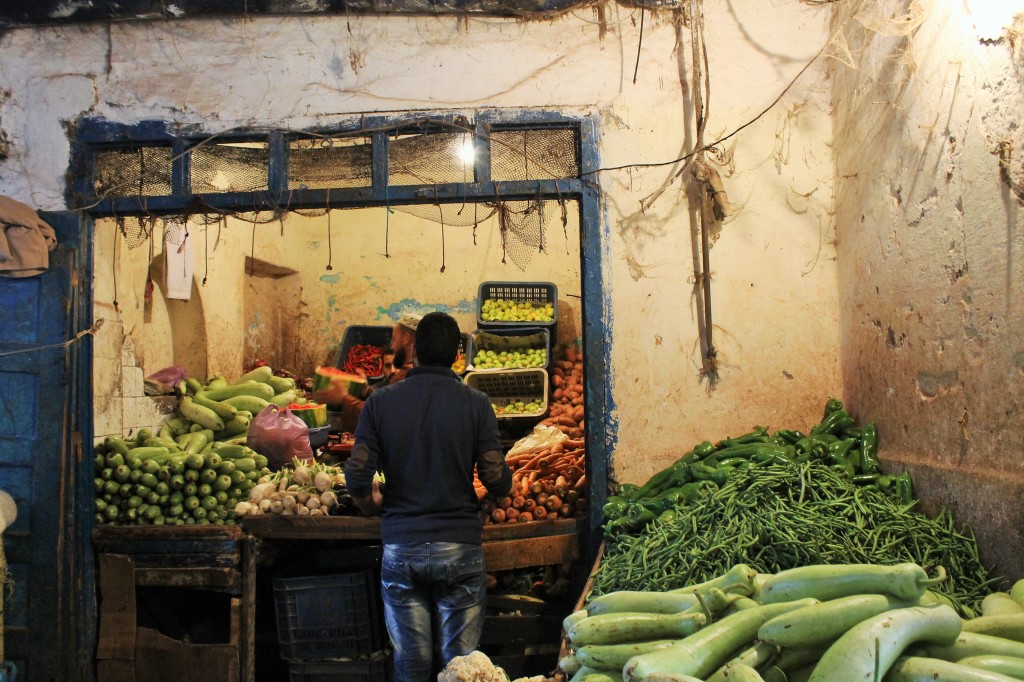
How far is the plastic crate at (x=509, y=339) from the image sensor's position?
8.48m

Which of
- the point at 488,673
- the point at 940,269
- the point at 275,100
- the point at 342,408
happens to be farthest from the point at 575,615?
the point at 342,408

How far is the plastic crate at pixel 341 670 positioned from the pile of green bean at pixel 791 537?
223 cm

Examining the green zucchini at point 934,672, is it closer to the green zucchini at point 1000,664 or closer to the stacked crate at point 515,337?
the green zucchini at point 1000,664

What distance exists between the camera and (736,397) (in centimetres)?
507

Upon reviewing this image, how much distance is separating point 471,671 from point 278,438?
439 centimetres

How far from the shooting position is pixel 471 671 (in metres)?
2.30

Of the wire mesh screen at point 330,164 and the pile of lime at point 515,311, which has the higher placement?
the wire mesh screen at point 330,164

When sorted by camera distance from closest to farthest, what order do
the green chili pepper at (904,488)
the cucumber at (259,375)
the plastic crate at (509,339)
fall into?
the green chili pepper at (904,488) → the cucumber at (259,375) → the plastic crate at (509,339)

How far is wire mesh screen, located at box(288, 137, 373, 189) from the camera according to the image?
5.27 metres

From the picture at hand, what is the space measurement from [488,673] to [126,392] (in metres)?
4.93

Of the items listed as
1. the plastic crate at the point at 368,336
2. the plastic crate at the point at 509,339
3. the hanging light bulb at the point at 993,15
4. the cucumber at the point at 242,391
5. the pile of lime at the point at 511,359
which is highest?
the hanging light bulb at the point at 993,15

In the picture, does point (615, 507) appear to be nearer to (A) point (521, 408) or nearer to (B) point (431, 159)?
(B) point (431, 159)

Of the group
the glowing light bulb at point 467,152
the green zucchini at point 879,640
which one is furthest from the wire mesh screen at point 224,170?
the green zucchini at point 879,640

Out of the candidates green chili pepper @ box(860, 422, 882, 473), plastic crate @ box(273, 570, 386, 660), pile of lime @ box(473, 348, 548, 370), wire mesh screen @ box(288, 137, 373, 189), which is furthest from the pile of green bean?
pile of lime @ box(473, 348, 548, 370)
